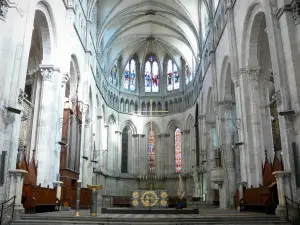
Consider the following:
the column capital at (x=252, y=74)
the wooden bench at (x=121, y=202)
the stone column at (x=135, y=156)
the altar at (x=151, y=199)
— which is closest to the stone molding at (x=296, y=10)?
the column capital at (x=252, y=74)

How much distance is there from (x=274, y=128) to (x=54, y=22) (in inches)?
626

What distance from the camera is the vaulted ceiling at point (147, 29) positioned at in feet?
113

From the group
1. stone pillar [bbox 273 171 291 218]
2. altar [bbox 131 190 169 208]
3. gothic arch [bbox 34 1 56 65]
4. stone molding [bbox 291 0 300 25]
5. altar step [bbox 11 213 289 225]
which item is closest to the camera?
altar step [bbox 11 213 289 225]

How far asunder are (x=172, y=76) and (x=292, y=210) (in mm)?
34787

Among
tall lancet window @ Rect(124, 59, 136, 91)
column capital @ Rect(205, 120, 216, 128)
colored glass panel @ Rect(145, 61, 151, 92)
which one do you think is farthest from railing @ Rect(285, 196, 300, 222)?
colored glass panel @ Rect(145, 61, 151, 92)

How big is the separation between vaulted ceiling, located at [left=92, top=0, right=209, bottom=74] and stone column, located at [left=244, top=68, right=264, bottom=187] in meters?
16.2

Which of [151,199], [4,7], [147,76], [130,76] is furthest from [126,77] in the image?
[4,7]

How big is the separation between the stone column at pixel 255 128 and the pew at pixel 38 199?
11012mm

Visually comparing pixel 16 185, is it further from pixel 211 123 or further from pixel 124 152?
pixel 124 152

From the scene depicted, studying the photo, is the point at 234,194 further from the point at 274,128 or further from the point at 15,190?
the point at 15,190

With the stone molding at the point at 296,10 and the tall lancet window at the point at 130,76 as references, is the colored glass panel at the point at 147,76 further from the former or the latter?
the stone molding at the point at 296,10

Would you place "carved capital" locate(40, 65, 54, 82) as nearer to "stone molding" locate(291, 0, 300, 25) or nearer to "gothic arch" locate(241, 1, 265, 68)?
"gothic arch" locate(241, 1, 265, 68)

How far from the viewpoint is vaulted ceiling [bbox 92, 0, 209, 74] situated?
113ft

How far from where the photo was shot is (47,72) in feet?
63.9
